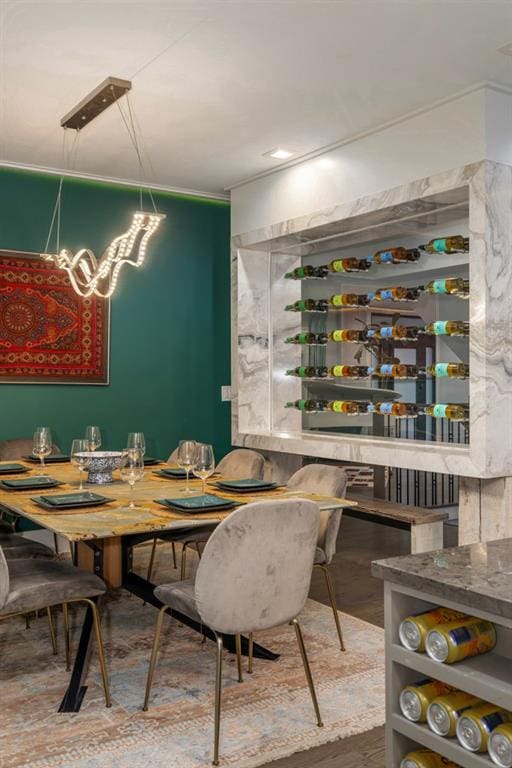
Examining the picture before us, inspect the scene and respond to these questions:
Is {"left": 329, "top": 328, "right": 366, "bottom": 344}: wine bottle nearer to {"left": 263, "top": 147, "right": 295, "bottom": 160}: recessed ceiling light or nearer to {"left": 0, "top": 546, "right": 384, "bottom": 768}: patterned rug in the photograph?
{"left": 263, "top": 147, "right": 295, "bottom": 160}: recessed ceiling light

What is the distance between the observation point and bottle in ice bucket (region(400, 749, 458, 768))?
1551mm

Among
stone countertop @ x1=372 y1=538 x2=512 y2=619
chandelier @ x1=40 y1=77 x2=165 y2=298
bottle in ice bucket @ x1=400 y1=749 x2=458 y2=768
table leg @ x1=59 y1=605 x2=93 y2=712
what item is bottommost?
table leg @ x1=59 y1=605 x2=93 y2=712

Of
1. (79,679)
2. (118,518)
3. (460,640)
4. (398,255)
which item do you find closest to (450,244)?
(398,255)

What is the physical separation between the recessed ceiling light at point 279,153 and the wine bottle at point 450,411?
192cm

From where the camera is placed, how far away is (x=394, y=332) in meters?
4.60

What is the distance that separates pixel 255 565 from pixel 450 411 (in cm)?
214

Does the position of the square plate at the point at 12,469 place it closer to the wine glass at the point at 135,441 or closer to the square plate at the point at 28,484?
the square plate at the point at 28,484

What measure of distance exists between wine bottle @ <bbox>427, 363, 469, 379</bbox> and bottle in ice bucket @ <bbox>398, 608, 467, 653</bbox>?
8.76ft

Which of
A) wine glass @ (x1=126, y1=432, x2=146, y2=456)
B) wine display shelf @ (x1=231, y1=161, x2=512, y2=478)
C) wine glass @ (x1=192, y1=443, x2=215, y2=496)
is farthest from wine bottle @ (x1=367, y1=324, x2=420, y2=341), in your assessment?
wine glass @ (x1=192, y1=443, x2=215, y2=496)

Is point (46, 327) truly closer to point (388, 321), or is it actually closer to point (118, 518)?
point (388, 321)

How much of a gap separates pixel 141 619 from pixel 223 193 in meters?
3.55

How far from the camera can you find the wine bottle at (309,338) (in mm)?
5312

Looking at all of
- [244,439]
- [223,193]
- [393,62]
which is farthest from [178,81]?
[244,439]

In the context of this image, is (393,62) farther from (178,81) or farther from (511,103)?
(178,81)
